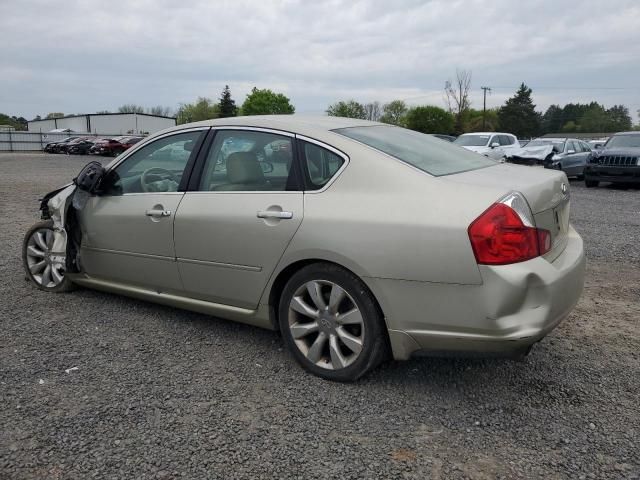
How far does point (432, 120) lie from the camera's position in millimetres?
73438

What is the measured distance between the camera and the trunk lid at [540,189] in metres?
2.92

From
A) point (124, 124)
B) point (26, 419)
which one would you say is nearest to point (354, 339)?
point (26, 419)

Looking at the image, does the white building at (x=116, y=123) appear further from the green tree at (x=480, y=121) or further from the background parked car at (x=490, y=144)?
the background parked car at (x=490, y=144)

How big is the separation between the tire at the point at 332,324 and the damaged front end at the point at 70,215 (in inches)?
81.3

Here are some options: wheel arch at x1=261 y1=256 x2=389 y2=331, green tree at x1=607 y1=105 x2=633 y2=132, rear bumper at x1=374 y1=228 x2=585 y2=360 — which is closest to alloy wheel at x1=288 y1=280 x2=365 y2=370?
wheel arch at x1=261 y1=256 x2=389 y2=331

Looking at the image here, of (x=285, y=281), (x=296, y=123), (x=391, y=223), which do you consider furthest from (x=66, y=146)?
(x=391, y=223)

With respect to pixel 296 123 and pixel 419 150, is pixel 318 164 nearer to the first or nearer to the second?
pixel 296 123

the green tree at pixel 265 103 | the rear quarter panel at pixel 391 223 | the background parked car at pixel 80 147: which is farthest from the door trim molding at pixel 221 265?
the green tree at pixel 265 103

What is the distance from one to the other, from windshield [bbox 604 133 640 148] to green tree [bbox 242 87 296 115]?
7980 centimetres

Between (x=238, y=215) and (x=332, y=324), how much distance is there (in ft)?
3.00

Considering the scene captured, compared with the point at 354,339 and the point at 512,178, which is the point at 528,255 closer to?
the point at 512,178

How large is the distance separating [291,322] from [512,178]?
5.10 feet

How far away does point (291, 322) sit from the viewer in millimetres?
3357

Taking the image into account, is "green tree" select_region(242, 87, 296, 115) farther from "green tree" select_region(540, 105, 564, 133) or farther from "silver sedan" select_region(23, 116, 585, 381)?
"silver sedan" select_region(23, 116, 585, 381)
